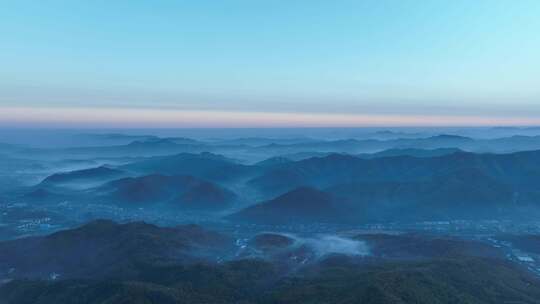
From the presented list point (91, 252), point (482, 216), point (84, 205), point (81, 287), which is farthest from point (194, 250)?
point (482, 216)

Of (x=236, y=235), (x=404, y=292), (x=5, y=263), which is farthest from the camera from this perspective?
(x=236, y=235)

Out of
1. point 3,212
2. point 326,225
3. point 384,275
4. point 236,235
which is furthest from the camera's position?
point 3,212

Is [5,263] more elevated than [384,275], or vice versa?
[384,275]

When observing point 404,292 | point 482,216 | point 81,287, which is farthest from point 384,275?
point 482,216

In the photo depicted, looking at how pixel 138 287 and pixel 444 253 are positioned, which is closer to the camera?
pixel 138 287

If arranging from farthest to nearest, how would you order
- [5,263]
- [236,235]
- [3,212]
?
[3,212] < [236,235] < [5,263]

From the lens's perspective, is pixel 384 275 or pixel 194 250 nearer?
pixel 384 275

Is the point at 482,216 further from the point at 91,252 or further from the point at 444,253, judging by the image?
the point at 91,252

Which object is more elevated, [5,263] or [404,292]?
[404,292]

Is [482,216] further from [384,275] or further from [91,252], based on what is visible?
[91,252]
